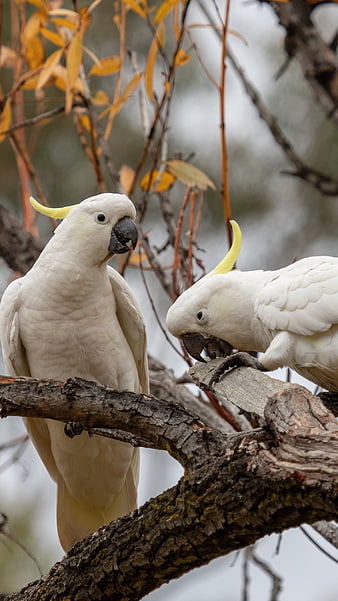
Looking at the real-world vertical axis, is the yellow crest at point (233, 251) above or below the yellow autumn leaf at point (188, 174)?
below

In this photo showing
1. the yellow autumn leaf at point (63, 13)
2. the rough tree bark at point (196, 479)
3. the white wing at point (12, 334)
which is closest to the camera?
the rough tree bark at point (196, 479)

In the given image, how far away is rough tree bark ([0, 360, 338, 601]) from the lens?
4.28ft

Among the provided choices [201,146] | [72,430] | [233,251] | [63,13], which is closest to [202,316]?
[233,251]

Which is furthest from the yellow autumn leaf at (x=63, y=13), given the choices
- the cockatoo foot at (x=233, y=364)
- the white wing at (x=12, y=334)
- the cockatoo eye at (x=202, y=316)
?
the cockatoo foot at (x=233, y=364)

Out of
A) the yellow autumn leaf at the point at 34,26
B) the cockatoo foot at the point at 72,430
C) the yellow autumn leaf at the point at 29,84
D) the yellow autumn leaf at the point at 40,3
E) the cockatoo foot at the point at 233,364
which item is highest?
the yellow autumn leaf at the point at 40,3

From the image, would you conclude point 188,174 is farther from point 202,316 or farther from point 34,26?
point 34,26

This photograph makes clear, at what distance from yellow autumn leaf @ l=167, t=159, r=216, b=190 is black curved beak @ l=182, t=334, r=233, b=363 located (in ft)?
1.80

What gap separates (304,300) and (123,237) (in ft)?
2.00

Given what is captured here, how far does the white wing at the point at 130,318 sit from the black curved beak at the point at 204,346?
→ 0.91 feet

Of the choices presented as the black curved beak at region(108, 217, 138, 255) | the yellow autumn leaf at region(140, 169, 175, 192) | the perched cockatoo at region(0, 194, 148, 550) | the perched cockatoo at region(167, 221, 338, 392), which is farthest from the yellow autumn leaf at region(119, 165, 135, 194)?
the perched cockatoo at region(167, 221, 338, 392)

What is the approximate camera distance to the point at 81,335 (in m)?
2.48

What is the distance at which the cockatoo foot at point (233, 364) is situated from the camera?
195 cm

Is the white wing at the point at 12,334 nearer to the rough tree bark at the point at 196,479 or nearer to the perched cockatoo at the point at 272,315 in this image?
the perched cockatoo at the point at 272,315

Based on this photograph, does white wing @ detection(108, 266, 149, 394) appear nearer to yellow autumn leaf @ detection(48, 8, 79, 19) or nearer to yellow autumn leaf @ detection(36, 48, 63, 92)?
yellow autumn leaf @ detection(36, 48, 63, 92)
